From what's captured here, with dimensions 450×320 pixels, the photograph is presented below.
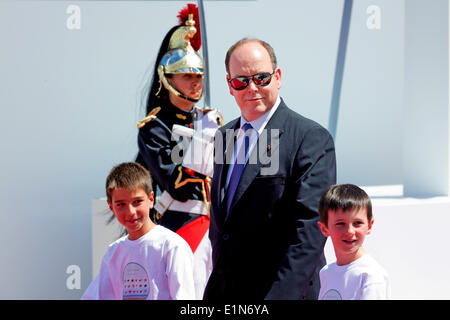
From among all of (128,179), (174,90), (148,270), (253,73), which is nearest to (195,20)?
(174,90)

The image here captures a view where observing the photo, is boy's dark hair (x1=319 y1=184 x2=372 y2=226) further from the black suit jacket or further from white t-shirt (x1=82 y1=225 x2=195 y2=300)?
white t-shirt (x1=82 y1=225 x2=195 y2=300)

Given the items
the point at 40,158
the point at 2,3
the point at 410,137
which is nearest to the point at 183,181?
the point at 410,137

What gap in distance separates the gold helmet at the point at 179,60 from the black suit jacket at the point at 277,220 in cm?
153

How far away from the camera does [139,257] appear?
8.50 feet

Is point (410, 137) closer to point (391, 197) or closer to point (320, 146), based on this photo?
point (391, 197)

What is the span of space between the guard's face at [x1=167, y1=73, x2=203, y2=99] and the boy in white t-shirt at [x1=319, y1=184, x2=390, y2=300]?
155cm

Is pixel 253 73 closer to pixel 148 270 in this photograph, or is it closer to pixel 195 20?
pixel 148 270

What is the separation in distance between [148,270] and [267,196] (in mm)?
555

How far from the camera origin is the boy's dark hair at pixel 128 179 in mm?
2693

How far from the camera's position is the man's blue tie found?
237cm

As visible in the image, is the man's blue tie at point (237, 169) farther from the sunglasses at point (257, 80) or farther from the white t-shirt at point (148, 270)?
the white t-shirt at point (148, 270)

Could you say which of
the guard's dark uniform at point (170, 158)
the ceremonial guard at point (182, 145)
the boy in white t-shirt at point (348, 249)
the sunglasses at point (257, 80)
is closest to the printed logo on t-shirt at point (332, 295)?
the boy in white t-shirt at point (348, 249)

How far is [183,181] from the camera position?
144 inches

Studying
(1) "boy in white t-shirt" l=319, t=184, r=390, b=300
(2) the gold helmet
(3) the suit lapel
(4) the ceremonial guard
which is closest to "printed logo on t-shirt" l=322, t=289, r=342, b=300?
(1) "boy in white t-shirt" l=319, t=184, r=390, b=300
